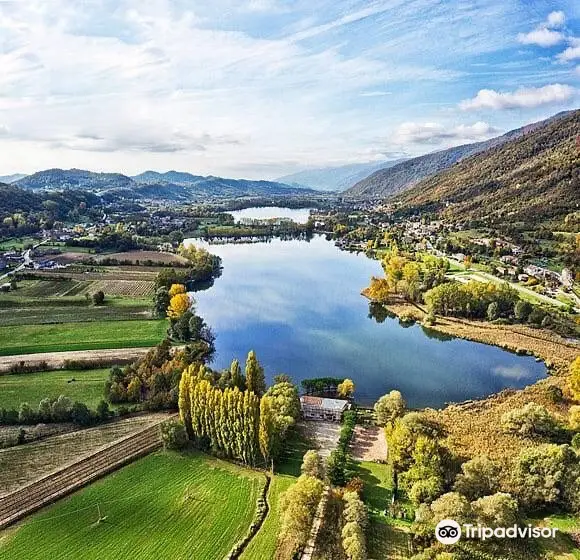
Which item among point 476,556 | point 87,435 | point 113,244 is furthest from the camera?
point 113,244

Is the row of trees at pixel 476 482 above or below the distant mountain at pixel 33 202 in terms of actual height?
below

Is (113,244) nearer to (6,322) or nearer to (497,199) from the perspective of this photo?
(6,322)

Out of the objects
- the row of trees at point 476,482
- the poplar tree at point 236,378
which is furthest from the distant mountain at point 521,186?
the poplar tree at point 236,378

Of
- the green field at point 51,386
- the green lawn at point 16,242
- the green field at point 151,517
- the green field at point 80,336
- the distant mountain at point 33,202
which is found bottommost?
the green field at point 151,517

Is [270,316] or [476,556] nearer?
[476,556]

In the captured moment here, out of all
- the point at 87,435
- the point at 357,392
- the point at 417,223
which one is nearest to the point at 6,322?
the point at 87,435

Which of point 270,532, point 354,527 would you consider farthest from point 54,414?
point 354,527

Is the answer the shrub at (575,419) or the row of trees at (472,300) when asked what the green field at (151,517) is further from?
the row of trees at (472,300)

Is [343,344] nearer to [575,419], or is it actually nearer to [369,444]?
[369,444]
